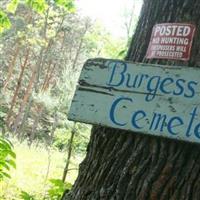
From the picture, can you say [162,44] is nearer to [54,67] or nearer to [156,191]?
[156,191]

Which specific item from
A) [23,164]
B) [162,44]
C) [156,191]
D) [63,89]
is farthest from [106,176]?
[23,164]

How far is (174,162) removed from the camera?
1684mm

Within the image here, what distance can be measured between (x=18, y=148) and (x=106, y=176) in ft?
73.0

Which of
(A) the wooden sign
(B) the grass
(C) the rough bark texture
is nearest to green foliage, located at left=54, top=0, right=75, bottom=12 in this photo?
(C) the rough bark texture

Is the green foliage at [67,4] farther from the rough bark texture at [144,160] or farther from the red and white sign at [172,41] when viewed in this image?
the red and white sign at [172,41]

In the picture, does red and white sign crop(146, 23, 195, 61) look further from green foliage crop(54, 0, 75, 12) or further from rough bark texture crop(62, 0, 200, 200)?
green foliage crop(54, 0, 75, 12)

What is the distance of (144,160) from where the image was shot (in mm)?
1738

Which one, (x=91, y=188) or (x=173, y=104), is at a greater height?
(x=173, y=104)

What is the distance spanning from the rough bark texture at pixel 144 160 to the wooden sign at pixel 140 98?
2.5 inches

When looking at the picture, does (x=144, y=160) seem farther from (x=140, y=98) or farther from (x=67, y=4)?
(x=67, y=4)

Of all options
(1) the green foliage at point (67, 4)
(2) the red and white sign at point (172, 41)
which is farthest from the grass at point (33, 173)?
(2) the red and white sign at point (172, 41)

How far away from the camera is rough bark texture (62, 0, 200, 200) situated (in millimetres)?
1665

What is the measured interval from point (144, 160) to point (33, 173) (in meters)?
16.7

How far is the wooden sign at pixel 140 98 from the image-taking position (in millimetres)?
1693
